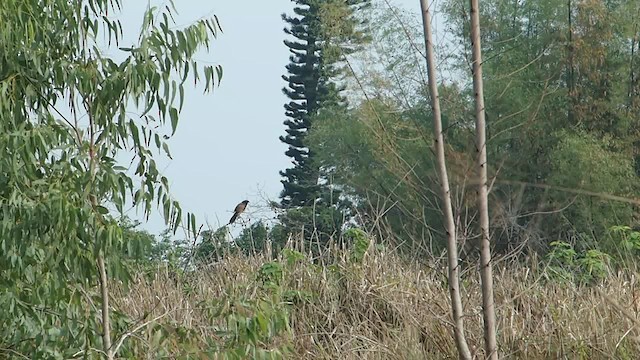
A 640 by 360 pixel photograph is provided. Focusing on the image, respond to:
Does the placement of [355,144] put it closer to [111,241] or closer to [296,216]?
[296,216]

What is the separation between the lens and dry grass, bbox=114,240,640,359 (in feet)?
23.6

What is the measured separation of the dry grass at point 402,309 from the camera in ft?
23.6

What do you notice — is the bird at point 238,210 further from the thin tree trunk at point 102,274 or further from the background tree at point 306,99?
the background tree at point 306,99

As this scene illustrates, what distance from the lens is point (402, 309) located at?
27.2 feet

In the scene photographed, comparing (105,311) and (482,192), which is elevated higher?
(482,192)

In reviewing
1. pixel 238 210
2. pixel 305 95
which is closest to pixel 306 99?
pixel 305 95

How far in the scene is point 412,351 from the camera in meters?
7.45

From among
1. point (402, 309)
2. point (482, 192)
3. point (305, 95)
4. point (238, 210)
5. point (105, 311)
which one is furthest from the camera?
point (305, 95)

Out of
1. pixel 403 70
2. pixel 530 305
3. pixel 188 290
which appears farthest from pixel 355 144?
pixel 403 70

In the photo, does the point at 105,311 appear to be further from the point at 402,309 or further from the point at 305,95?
the point at 305,95

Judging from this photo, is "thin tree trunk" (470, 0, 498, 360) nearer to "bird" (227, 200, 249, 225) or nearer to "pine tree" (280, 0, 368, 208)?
"bird" (227, 200, 249, 225)

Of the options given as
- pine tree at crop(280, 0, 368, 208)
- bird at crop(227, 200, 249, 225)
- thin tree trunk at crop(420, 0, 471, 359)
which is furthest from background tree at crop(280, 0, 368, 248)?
thin tree trunk at crop(420, 0, 471, 359)

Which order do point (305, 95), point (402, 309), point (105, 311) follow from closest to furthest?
1. point (105, 311)
2. point (402, 309)
3. point (305, 95)

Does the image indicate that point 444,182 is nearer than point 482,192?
No
